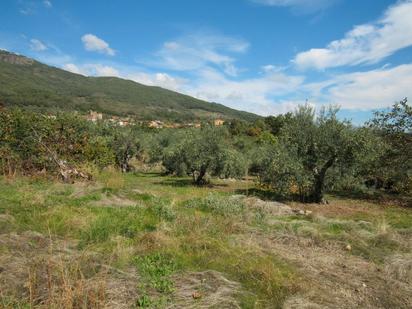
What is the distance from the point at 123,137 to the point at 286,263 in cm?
3151

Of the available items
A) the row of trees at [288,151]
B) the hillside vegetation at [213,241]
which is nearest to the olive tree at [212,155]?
the row of trees at [288,151]

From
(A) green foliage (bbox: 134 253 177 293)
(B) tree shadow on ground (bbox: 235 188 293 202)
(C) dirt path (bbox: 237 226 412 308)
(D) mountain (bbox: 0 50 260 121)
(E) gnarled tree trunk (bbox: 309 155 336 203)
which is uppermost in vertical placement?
(D) mountain (bbox: 0 50 260 121)

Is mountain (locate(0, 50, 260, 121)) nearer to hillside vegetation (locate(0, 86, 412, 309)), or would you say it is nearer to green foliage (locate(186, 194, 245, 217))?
hillside vegetation (locate(0, 86, 412, 309))

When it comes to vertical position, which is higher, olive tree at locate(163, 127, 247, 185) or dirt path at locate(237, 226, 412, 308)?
olive tree at locate(163, 127, 247, 185)

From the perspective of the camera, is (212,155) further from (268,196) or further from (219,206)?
(219,206)

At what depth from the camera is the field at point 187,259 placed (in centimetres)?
474

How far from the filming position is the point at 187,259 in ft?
20.8

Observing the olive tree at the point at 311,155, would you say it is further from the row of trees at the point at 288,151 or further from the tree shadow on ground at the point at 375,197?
the tree shadow on ground at the point at 375,197

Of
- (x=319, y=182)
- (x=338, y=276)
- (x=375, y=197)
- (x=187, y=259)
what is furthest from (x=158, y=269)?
(x=375, y=197)

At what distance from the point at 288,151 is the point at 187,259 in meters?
13.0

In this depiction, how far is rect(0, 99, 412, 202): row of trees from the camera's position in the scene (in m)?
17.3

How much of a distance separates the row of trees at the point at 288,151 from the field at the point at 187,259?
723cm

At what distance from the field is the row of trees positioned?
7227 mm

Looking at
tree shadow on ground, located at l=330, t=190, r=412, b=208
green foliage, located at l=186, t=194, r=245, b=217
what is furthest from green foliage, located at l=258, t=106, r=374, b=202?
green foliage, located at l=186, t=194, r=245, b=217
